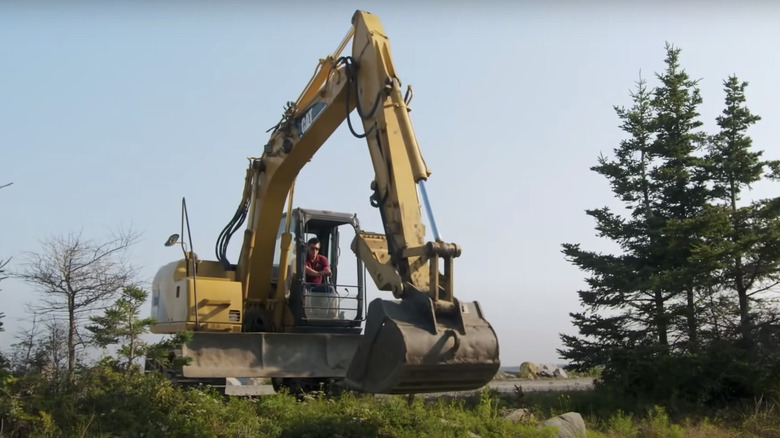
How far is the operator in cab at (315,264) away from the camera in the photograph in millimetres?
11469

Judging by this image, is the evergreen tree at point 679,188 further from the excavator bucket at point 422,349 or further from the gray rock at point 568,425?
the excavator bucket at point 422,349

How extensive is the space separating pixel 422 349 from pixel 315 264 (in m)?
5.79

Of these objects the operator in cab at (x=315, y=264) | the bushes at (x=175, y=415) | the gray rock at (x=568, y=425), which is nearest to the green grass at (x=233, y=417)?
the bushes at (x=175, y=415)

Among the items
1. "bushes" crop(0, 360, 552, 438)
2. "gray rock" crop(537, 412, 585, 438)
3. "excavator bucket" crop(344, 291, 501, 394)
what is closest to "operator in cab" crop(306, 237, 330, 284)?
"bushes" crop(0, 360, 552, 438)

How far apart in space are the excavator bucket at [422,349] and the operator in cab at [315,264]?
4.91 metres

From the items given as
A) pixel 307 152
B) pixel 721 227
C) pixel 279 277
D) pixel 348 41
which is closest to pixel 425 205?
pixel 348 41

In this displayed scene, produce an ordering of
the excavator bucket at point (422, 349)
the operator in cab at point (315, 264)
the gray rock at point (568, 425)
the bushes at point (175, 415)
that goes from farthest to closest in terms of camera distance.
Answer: the operator in cab at point (315, 264)
the gray rock at point (568, 425)
the bushes at point (175, 415)
the excavator bucket at point (422, 349)

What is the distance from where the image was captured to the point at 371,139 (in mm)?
8023

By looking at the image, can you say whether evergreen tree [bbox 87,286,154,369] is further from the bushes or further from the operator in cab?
the operator in cab

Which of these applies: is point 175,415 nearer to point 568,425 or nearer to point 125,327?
point 125,327

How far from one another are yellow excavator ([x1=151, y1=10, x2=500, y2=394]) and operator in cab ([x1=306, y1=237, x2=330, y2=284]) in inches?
2.5

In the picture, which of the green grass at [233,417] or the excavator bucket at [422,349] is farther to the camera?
the green grass at [233,417]

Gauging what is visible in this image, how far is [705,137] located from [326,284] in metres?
9.15

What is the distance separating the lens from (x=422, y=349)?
6.04 metres
